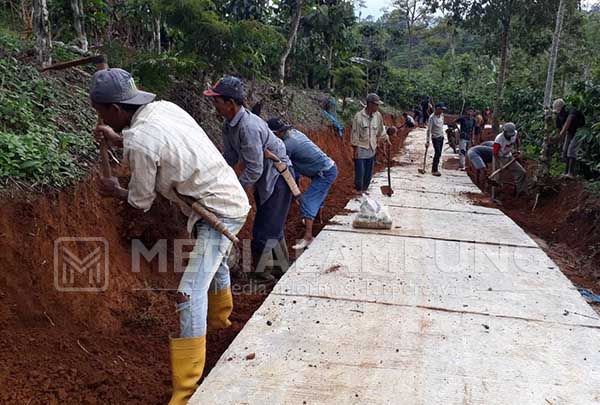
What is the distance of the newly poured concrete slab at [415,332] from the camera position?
8.52 ft

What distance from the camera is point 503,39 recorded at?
18016 mm

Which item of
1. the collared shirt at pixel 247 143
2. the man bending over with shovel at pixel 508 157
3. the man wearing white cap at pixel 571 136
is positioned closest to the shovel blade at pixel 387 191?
the man bending over with shovel at pixel 508 157

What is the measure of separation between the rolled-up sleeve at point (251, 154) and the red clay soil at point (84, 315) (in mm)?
971

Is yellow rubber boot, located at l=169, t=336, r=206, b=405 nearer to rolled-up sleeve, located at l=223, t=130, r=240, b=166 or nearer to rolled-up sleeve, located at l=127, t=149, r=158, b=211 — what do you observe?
rolled-up sleeve, located at l=127, t=149, r=158, b=211

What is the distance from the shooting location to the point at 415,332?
10.6 ft

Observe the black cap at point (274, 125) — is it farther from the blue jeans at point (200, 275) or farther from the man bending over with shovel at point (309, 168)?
the blue jeans at point (200, 275)

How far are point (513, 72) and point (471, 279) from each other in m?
28.1

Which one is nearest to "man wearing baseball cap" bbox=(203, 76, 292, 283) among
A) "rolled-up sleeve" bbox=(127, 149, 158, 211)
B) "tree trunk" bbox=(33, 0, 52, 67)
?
"rolled-up sleeve" bbox=(127, 149, 158, 211)

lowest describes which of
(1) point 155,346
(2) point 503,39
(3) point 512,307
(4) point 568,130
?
(1) point 155,346

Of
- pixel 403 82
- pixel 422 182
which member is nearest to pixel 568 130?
pixel 422 182

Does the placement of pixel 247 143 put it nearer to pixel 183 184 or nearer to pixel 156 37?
pixel 183 184

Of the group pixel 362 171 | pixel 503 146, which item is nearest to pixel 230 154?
pixel 362 171

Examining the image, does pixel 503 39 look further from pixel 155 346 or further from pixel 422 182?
pixel 155 346

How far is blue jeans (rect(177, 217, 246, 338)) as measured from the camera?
8.47 feet
